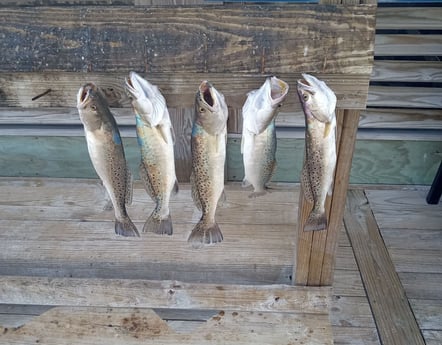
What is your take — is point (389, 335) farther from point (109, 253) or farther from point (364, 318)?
point (109, 253)

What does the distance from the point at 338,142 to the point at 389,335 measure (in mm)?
1039

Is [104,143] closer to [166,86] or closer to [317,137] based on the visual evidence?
[166,86]

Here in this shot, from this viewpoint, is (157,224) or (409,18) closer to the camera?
(157,224)

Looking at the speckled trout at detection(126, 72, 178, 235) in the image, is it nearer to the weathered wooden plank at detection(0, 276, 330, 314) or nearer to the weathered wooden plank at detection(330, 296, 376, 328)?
the weathered wooden plank at detection(0, 276, 330, 314)

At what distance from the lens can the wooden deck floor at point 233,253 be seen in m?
1.86

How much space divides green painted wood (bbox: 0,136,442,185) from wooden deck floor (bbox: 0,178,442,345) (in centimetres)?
40

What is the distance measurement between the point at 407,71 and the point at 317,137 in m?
1.73

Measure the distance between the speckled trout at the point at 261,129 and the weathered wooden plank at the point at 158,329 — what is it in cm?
75

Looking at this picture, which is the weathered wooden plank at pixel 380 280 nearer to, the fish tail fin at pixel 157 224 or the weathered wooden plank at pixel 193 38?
the fish tail fin at pixel 157 224

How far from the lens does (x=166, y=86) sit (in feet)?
3.83

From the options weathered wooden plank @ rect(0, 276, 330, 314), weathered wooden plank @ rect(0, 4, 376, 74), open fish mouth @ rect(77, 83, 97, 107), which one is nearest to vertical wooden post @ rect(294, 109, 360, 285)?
weathered wooden plank @ rect(0, 276, 330, 314)

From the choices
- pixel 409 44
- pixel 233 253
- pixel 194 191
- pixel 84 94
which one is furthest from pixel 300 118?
pixel 84 94

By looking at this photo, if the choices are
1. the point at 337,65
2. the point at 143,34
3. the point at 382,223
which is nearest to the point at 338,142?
the point at 337,65

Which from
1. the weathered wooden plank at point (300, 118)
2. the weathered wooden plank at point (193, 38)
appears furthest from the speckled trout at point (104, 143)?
the weathered wooden plank at point (300, 118)
